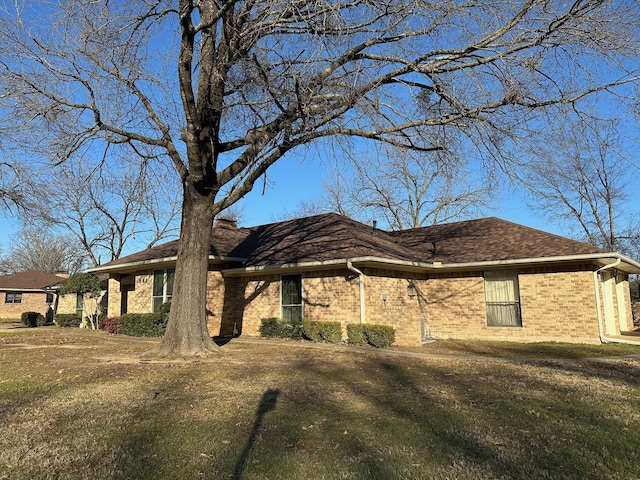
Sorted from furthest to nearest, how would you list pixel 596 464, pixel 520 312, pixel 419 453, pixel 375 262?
pixel 520 312, pixel 375 262, pixel 419 453, pixel 596 464

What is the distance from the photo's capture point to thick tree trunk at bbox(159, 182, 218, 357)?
10.5 m

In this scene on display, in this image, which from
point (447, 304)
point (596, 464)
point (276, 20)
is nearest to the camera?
point (596, 464)

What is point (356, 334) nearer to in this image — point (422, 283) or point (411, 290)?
point (411, 290)

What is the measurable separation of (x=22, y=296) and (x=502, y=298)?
3807 cm

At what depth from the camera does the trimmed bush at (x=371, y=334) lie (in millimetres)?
12836

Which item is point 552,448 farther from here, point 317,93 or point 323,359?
point 317,93

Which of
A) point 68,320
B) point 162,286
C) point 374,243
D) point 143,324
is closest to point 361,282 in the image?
point 374,243

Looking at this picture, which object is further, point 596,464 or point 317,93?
point 317,93

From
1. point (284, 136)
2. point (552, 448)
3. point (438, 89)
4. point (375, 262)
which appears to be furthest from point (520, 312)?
point (552, 448)

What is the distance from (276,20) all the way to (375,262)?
7179 mm

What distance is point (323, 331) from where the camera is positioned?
13688 mm

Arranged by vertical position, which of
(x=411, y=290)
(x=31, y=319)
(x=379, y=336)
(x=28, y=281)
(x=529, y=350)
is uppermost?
(x=28, y=281)

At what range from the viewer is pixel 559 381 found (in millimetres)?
8008

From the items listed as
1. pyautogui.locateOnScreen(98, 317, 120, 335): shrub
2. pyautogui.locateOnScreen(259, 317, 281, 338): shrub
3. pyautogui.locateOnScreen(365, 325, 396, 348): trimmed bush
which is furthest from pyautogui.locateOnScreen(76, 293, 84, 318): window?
pyautogui.locateOnScreen(365, 325, 396, 348): trimmed bush
